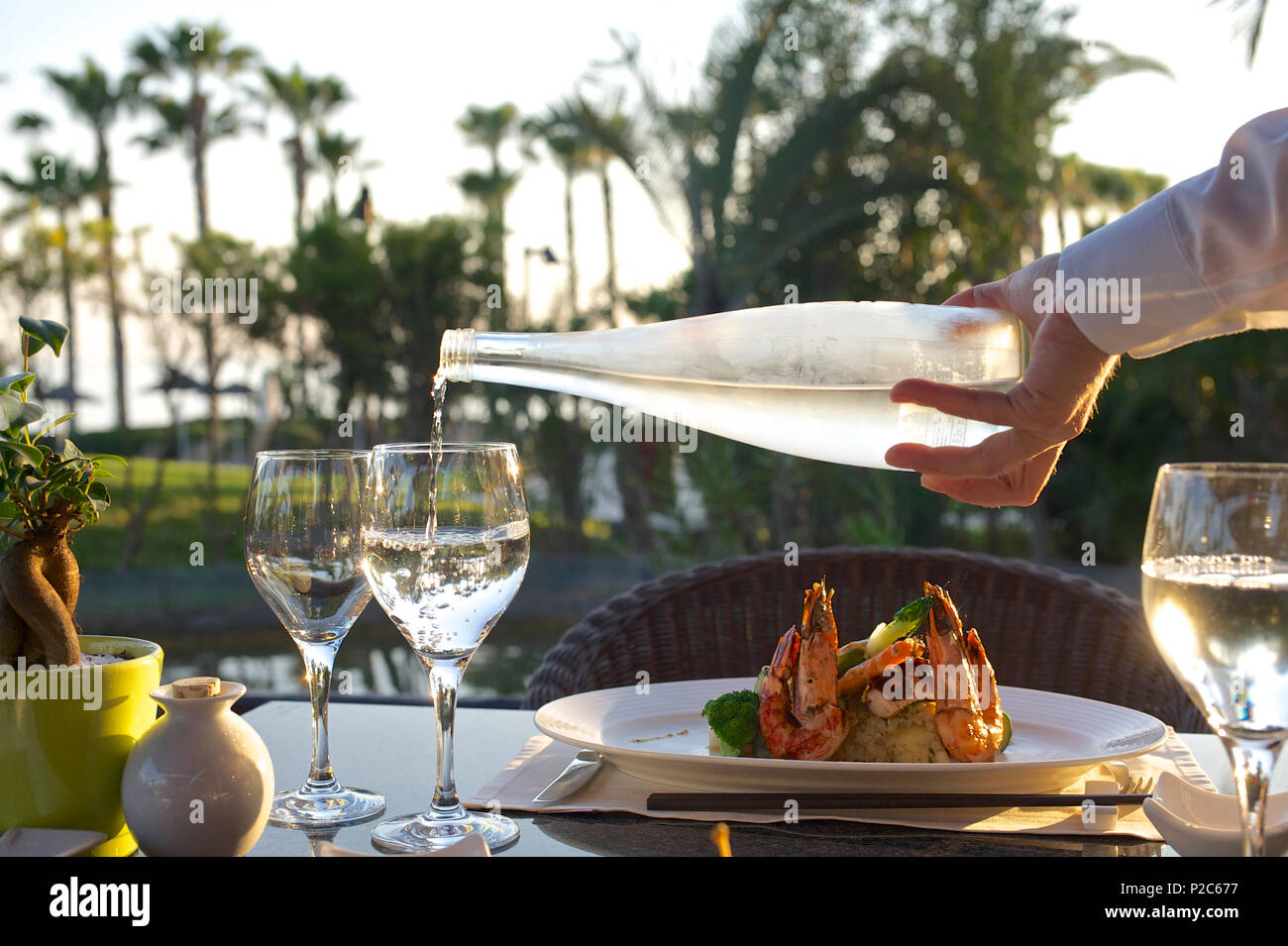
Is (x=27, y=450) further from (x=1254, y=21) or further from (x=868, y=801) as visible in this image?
(x=1254, y=21)

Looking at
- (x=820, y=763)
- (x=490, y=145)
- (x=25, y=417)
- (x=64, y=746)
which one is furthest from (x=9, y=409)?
(x=490, y=145)

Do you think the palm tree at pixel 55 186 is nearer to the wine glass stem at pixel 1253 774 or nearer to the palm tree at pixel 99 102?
the palm tree at pixel 99 102

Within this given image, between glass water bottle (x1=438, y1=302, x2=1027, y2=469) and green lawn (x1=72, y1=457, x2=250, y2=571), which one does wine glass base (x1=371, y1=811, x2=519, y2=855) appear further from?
green lawn (x1=72, y1=457, x2=250, y2=571)

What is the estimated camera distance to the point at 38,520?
3.10 feet

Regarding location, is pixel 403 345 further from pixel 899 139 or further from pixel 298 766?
pixel 298 766

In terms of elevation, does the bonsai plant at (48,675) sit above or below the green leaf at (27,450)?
below

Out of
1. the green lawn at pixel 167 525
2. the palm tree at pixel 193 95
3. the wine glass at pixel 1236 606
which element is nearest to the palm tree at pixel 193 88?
the palm tree at pixel 193 95

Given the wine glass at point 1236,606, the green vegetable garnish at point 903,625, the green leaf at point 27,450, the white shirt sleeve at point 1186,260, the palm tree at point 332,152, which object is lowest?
the green vegetable garnish at point 903,625

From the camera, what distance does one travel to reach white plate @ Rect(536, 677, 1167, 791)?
1103mm

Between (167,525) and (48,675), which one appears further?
(167,525)

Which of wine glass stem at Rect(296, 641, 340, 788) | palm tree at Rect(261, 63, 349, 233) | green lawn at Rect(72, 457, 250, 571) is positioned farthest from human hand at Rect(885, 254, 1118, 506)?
palm tree at Rect(261, 63, 349, 233)

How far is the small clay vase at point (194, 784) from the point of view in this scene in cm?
90

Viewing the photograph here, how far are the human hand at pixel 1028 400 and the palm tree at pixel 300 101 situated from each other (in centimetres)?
1610

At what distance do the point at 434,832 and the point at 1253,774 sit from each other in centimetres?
65
